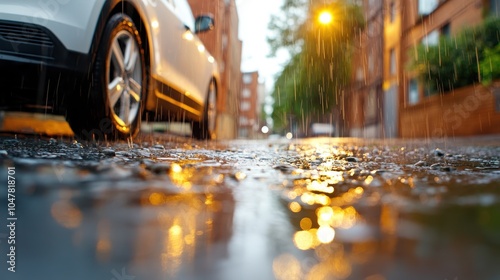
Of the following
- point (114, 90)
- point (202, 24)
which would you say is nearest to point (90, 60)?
point (114, 90)

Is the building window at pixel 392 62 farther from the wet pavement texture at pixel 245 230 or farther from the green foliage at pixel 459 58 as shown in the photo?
the wet pavement texture at pixel 245 230

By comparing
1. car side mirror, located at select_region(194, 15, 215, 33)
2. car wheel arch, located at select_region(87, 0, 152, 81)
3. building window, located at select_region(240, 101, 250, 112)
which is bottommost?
car wheel arch, located at select_region(87, 0, 152, 81)

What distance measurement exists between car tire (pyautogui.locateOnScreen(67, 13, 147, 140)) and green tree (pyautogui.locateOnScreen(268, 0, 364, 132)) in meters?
22.7

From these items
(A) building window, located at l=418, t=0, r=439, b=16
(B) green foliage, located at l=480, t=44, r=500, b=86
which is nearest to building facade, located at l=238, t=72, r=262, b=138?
(A) building window, located at l=418, t=0, r=439, b=16

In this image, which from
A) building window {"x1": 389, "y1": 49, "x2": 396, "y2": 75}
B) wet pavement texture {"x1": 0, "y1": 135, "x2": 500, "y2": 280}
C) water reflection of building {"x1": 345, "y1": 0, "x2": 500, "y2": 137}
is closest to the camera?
wet pavement texture {"x1": 0, "y1": 135, "x2": 500, "y2": 280}

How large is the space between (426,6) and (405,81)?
12.3 ft

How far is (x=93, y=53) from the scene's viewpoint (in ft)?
11.1

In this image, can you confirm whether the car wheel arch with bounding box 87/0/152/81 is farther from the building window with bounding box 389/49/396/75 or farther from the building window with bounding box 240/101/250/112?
the building window with bounding box 240/101/250/112

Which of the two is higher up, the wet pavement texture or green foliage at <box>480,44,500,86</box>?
green foliage at <box>480,44,500,86</box>

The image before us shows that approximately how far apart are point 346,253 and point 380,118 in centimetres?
2838

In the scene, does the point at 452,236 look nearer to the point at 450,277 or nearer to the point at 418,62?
the point at 450,277

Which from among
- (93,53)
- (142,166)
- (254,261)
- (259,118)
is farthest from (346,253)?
(259,118)

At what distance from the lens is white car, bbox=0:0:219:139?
120 inches

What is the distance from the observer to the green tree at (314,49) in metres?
27.9
